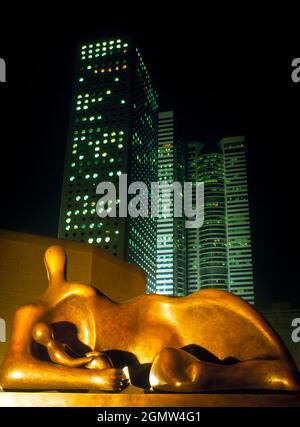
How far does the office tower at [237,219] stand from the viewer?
187 ft

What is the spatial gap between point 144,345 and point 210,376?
742 millimetres

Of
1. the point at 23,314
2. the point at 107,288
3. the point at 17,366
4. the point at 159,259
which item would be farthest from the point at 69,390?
the point at 159,259

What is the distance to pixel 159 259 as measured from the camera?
62.9 m

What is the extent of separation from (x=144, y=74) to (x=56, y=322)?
64204mm

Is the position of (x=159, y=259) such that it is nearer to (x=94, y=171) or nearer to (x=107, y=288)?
(x=94, y=171)

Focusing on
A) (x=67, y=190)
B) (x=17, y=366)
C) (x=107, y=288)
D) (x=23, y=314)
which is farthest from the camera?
(x=67, y=190)

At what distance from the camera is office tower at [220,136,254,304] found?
187 ft

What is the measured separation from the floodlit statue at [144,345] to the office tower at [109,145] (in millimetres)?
48147
